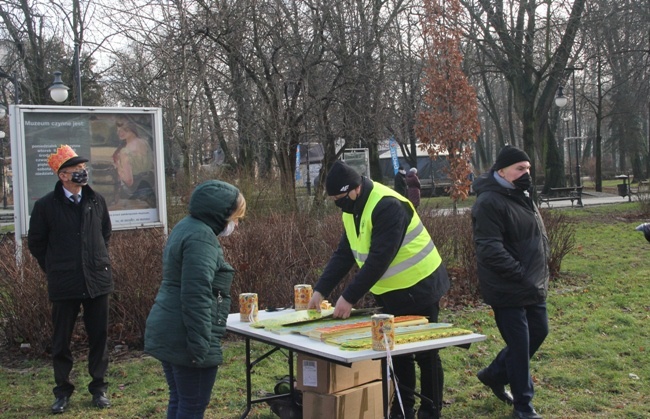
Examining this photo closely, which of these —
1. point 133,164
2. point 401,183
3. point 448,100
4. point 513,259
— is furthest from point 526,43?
point 513,259

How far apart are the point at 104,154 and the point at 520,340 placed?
5937 mm

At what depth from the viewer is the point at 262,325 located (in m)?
4.37

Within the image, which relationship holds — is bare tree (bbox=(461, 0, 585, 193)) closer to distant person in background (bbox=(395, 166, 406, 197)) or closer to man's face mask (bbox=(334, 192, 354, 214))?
distant person in background (bbox=(395, 166, 406, 197))

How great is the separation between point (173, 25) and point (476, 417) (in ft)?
34.1

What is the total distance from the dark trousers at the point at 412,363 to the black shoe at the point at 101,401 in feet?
7.11

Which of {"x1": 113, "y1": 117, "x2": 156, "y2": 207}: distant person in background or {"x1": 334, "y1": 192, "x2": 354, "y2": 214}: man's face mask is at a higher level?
{"x1": 113, "y1": 117, "x2": 156, "y2": 207}: distant person in background

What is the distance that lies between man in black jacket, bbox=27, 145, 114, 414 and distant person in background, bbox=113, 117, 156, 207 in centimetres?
364

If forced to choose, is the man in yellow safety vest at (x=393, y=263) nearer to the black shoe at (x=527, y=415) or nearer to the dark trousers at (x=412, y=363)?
the dark trousers at (x=412, y=363)

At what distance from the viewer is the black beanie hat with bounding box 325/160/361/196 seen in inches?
169

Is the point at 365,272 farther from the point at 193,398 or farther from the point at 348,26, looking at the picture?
the point at 348,26

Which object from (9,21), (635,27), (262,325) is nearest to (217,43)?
(262,325)

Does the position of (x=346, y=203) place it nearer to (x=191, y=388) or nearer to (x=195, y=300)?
(x=195, y=300)

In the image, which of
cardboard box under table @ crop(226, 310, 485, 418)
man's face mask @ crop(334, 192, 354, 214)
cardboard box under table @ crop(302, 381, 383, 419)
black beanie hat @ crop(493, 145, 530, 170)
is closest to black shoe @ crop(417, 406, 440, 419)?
cardboard box under table @ crop(302, 381, 383, 419)

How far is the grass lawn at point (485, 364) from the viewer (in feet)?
16.5
